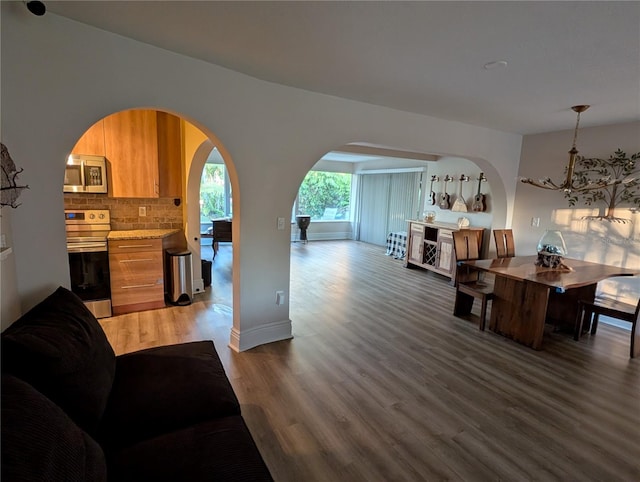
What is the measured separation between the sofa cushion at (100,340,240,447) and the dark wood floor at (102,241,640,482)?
539mm

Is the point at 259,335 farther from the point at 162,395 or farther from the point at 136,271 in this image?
the point at 136,271

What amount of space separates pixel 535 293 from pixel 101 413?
361 cm

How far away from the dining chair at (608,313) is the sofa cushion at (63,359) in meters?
4.25

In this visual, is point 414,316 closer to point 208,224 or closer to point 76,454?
point 76,454

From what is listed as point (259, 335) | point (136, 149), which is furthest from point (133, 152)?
point (259, 335)

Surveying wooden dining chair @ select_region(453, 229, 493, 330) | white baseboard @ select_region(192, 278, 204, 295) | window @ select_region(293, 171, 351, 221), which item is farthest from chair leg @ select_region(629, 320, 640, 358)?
window @ select_region(293, 171, 351, 221)

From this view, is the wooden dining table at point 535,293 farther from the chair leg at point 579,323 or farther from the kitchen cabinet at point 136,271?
the kitchen cabinet at point 136,271

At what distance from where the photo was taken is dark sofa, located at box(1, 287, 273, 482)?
3.22 feet

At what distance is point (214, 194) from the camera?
28.0 feet

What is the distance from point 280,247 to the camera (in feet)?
10.2

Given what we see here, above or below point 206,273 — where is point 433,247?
above

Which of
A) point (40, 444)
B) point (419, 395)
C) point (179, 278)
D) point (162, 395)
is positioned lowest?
point (419, 395)

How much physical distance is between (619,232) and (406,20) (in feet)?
13.2

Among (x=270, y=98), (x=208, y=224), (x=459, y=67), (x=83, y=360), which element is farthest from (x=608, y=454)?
(x=208, y=224)
